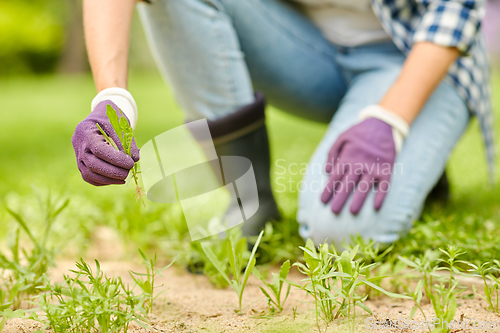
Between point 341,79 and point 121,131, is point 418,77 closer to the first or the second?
point 341,79

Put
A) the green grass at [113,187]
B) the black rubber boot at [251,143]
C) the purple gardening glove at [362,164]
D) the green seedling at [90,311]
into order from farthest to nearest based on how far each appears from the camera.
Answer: the green grass at [113,187]
the black rubber boot at [251,143]
the purple gardening glove at [362,164]
the green seedling at [90,311]

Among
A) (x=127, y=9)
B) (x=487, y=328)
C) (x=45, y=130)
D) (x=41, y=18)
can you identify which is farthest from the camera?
(x=41, y=18)

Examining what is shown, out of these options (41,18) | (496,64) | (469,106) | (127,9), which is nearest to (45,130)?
(127,9)

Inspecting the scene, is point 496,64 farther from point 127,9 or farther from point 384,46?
point 127,9

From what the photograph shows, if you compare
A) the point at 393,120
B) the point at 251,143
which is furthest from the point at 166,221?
the point at 393,120

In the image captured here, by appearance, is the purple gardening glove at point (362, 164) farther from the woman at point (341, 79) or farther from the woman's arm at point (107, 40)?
the woman's arm at point (107, 40)

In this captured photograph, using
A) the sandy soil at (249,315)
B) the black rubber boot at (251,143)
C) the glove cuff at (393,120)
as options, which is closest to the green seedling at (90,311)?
the sandy soil at (249,315)

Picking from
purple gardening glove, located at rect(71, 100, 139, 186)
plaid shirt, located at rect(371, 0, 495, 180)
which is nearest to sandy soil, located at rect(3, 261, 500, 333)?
purple gardening glove, located at rect(71, 100, 139, 186)

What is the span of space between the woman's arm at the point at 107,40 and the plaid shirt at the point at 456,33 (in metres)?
0.78

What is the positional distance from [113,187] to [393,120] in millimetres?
Answer: 1343

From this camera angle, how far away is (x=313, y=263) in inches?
30.8

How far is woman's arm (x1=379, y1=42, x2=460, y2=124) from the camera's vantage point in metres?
1.19

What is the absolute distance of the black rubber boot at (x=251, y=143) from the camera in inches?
49.5

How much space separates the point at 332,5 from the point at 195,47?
1.73ft
